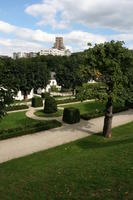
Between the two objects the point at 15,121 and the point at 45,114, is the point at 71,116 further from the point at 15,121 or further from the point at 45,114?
the point at 15,121

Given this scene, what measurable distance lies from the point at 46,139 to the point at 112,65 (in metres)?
8.49

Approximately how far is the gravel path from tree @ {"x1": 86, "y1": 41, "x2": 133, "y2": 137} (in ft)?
16.1

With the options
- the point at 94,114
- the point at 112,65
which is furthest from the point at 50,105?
the point at 112,65

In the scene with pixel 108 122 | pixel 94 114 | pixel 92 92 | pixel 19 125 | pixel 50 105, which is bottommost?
pixel 19 125

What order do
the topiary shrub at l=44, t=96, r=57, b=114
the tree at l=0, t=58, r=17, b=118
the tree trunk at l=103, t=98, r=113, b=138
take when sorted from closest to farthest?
the tree at l=0, t=58, r=17, b=118 < the tree trunk at l=103, t=98, r=113, b=138 < the topiary shrub at l=44, t=96, r=57, b=114

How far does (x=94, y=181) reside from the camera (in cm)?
902

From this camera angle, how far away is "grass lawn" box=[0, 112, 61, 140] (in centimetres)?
2183

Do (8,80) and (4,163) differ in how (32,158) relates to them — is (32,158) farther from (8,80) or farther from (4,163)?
(8,80)

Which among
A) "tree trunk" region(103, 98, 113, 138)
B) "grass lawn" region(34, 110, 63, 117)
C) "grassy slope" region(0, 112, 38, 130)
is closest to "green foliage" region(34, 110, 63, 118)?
"grass lawn" region(34, 110, 63, 117)

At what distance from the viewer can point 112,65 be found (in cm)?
1978

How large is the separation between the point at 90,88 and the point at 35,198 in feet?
44.3

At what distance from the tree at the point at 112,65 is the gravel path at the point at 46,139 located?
490 cm

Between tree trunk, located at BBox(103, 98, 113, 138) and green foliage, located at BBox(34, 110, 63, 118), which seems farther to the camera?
green foliage, located at BBox(34, 110, 63, 118)

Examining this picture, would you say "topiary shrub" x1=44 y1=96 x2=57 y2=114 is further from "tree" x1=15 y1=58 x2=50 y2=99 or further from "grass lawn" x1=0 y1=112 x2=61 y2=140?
"tree" x1=15 y1=58 x2=50 y2=99
